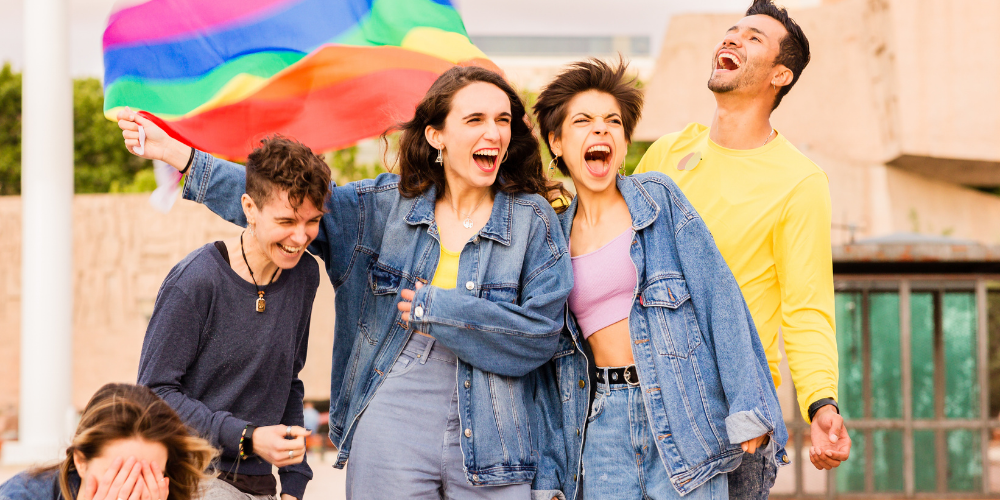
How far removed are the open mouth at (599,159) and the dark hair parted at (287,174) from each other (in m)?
0.94

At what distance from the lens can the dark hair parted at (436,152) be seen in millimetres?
3312

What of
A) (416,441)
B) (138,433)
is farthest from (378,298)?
(138,433)

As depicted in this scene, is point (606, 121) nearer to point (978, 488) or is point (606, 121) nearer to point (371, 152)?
point (978, 488)

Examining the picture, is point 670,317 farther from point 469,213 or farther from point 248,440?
point 248,440

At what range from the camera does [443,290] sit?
2939 mm

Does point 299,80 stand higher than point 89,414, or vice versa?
point 299,80

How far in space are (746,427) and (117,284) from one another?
21804 millimetres

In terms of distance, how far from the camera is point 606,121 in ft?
10.9

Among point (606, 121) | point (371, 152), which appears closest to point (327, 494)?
point (606, 121)

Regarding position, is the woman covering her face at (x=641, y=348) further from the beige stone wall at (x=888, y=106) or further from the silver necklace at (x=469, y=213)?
the beige stone wall at (x=888, y=106)

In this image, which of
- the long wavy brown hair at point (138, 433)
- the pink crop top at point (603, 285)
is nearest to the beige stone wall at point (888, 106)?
the pink crop top at point (603, 285)

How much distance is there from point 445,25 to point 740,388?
2.29 meters

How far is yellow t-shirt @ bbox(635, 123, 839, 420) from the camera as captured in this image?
3.30 m

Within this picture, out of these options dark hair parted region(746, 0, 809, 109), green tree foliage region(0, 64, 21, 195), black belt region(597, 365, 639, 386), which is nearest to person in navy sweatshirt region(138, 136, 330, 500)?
black belt region(597, 365, 639, 386)
